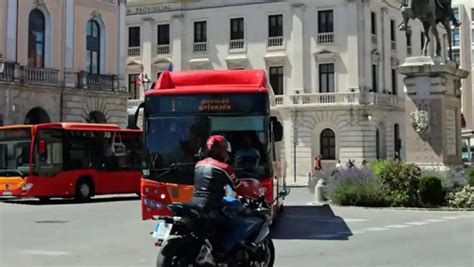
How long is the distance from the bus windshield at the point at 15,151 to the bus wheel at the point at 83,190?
7.36 feet

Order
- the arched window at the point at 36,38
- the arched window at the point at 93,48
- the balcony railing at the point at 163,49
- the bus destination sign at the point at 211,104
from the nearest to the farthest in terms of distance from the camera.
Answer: the bus destination sign at the point at 211,104, the arched window at the point at 36,38, the arched window at the point at 93,48, the balcony railing at the point at 163,49

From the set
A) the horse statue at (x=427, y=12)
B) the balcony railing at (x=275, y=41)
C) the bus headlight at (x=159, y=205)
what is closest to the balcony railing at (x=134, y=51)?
the balcony railing at (x=275, y=41)

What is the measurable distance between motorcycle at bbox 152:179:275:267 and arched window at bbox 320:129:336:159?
45.0m

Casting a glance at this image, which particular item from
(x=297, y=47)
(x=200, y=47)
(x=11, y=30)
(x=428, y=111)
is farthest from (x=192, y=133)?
(x=200, y=47)

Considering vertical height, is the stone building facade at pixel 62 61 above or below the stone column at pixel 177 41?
below

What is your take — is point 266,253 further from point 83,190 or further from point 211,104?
point 83,190

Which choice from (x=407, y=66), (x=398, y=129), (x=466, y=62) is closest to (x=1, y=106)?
(x=407, y=66)

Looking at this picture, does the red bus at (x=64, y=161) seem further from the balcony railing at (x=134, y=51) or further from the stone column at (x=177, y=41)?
the balcony railing at (x=134, y=51)

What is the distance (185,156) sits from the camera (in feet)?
45.8

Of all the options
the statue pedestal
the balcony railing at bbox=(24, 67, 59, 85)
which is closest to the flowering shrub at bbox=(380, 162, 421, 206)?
the statue pedestal

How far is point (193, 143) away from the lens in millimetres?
14023

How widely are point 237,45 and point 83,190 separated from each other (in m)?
31.7

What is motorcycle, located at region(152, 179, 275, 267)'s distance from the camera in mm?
7844

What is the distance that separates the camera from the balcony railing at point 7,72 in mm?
34684
